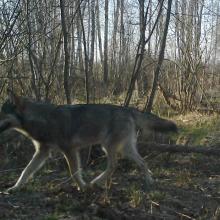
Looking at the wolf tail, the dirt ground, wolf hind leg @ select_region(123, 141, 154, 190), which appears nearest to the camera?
the dirt ground

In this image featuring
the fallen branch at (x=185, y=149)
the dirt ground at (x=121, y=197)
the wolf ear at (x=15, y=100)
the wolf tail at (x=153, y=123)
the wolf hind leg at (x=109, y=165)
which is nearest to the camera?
the dirt ground at (x=121, y=197)

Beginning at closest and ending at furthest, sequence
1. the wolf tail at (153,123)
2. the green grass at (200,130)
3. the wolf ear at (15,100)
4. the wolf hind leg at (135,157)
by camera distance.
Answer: the wolf ear at (15,100), the wolf hind leg at (135,157), the wolf tail at (153,123), the green grass at (200,130)

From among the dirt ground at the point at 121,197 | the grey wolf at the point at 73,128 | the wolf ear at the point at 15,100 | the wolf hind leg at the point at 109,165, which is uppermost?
the wolf ear at the point at 15,100

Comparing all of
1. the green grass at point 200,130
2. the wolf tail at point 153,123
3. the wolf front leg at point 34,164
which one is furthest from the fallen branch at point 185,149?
the wolf front leg at point 34,164

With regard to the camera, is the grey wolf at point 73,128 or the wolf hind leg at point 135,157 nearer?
the grey wolf at point 73,128

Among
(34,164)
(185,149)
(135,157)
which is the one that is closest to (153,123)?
(135,157)

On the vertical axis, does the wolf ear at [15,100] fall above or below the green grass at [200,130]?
above

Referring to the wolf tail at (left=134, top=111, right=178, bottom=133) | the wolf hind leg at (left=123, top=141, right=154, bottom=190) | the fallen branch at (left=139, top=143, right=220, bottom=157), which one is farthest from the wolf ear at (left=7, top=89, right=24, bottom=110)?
the fallen branch at (left=139, top=143, right=220, bottom=157)

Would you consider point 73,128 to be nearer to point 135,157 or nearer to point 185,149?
point 135,157

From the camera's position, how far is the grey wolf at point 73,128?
20.0 feet

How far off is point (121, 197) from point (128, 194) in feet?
0.54

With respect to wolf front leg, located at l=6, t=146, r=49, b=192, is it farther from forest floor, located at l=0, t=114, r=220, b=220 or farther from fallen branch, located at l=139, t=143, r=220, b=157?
fallen branch, located at l=139, t=143, r=220, b=157

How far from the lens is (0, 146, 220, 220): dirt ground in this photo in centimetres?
518

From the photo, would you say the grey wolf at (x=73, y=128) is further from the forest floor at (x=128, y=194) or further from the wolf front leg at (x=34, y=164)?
the forest floor at (x=128, y=194)
